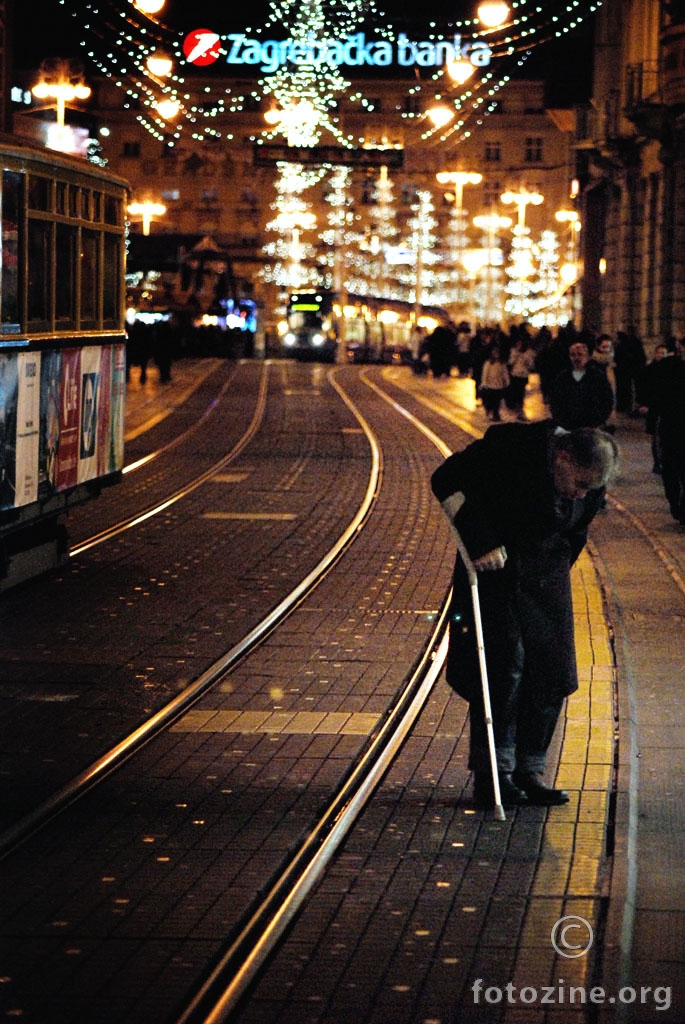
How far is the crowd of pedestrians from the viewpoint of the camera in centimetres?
1617

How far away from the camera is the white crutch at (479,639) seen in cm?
725

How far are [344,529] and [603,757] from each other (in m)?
9.24

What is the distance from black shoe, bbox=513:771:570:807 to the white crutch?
0.20 meters

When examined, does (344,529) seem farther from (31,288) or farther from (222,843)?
(222,843)

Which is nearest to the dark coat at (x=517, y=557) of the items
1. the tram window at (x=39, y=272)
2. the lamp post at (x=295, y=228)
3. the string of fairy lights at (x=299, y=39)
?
the tram window at (x=39, y=272)

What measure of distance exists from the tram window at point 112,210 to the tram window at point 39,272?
2.01 meters

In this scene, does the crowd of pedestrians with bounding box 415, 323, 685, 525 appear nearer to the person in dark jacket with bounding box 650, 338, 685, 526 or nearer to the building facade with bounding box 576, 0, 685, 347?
the person in dark jacket with bounding box 650, 338, 685, 526

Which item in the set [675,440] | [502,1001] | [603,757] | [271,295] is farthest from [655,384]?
[271,295]

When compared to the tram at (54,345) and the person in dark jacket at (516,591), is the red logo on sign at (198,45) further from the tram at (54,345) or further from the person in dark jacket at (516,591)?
the person in dark jacket at (516,591)

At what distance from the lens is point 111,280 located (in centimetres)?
1595

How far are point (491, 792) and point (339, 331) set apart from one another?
236 ft

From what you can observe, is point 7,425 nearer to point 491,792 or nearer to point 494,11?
point 491,792

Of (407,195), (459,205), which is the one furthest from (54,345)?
(407,195)

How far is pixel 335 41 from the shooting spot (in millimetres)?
66500
